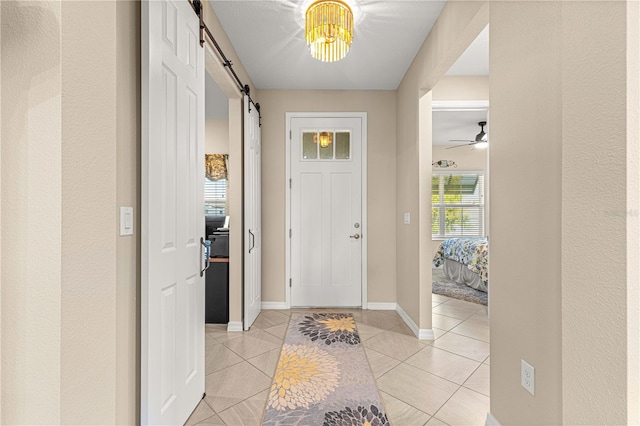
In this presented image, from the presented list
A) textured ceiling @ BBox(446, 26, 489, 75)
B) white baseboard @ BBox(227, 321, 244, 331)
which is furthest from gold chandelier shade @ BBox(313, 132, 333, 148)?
white baseboard @ BBox(227, 321, 244, 331)

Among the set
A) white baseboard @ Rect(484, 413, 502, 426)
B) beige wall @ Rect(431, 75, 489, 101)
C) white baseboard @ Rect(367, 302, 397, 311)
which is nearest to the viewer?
white baseboard @ Rect(484, 413, 502, 426)

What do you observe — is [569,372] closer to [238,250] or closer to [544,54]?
[544,54]

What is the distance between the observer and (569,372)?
0.88m

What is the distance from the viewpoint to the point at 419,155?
2.93 m

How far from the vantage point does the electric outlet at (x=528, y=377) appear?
1.29 meters

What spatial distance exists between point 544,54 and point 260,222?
3.01 meters

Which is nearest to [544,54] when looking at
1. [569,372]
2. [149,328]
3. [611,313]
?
Answer: [611,313]

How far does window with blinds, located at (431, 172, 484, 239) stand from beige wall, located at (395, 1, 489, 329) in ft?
12.3

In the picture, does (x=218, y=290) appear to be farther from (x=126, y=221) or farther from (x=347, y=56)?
(x=347, y=56)

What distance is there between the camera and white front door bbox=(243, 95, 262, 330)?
3.04 meters

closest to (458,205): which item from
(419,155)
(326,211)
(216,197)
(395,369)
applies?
(326,211)

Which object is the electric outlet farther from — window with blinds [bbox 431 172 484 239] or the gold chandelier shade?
window with blinds [bbox 431 172 484 239]

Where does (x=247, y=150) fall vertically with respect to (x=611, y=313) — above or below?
above

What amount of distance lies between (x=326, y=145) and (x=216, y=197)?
73.7 inches
